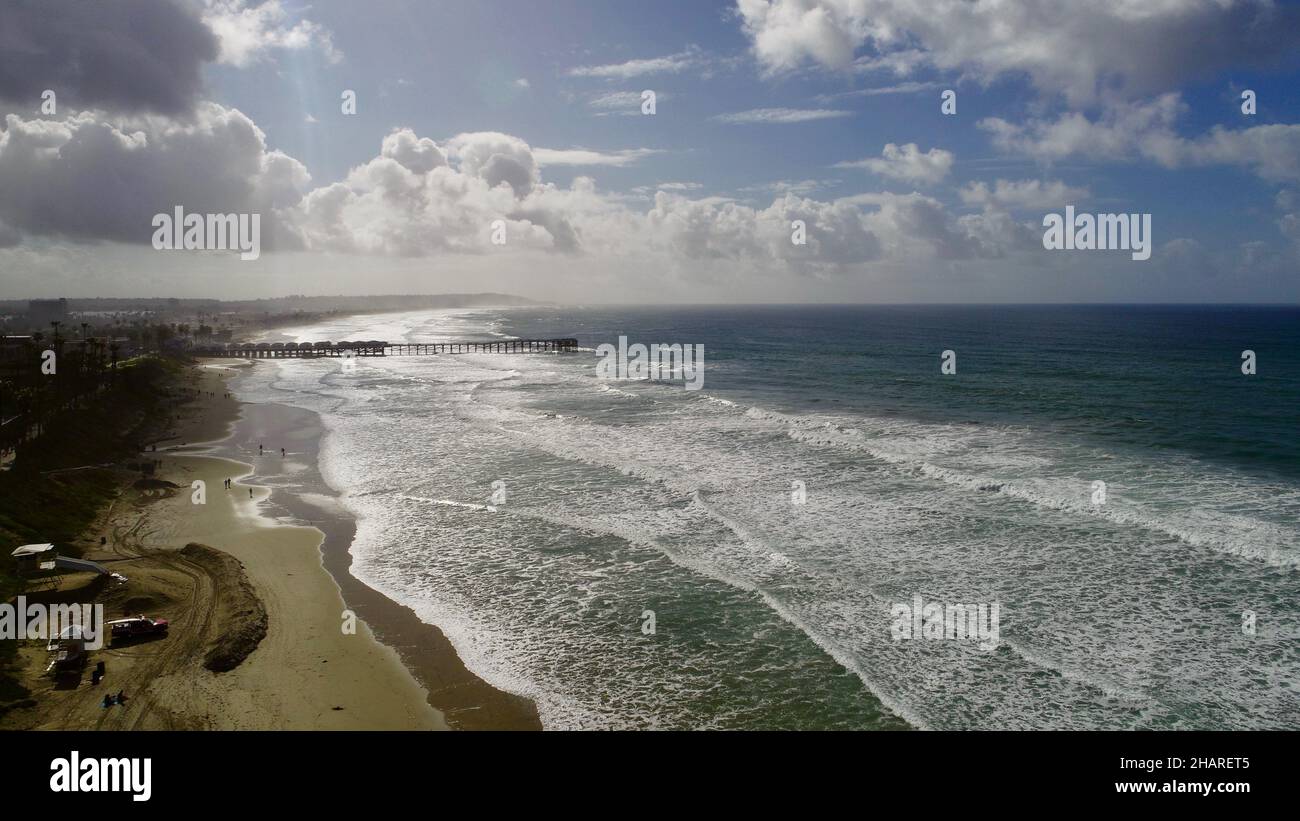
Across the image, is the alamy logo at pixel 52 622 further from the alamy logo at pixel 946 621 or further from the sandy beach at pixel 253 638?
the alamy logo at pixel 946 621

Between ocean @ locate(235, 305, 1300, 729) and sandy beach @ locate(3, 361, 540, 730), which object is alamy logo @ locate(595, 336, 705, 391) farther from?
sandy beach @ locate(3, 361, 540, 730)

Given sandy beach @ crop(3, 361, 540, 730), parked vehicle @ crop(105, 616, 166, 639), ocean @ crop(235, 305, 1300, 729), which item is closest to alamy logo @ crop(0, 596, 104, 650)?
parked vehicle @ crop(105, 616, 166, 639)

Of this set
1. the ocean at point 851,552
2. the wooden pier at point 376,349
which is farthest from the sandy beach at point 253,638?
the wooden pier at point 376,349

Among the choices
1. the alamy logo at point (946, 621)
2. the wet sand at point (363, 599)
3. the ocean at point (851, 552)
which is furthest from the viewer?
the alamy logo at point (946, 621)

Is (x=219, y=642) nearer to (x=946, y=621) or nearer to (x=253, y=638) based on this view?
(x=253, y=638)

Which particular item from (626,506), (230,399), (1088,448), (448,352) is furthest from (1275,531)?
(448,352)

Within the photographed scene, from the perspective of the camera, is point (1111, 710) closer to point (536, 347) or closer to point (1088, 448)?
point (1088, 448)
